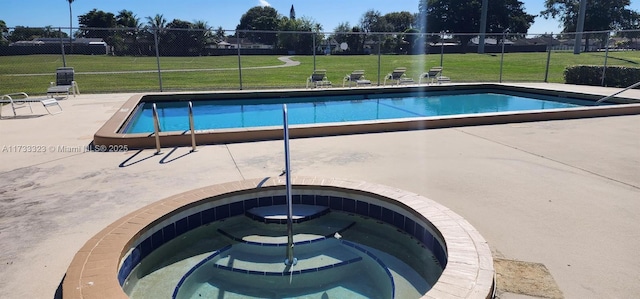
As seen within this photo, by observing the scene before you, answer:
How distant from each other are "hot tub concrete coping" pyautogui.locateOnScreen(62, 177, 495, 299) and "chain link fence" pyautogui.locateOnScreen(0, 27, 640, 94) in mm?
9575

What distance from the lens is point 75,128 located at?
7.65 meters

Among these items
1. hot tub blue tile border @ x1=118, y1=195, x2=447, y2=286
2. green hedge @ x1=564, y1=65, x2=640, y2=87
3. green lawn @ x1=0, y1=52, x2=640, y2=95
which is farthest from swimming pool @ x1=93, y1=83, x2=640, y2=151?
green hedge @ x1=564, y1=65, x2=640, y2=87

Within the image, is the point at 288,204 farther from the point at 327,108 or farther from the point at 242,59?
the point at 242,59

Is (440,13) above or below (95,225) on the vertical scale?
above

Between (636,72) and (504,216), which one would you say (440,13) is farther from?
(504,216)

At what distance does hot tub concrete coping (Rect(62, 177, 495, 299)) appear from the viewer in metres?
2.40

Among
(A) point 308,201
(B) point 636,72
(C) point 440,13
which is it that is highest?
(C) point 440,13

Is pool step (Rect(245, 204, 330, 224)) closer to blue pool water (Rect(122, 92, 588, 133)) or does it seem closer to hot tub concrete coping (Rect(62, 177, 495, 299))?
hot tub concrete coping (Rect(62, 177, 495, 299))

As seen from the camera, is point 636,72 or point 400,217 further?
point 636,72

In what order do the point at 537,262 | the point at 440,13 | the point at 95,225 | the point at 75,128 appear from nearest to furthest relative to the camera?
the point at 537,262 → the point at 95,225 → the point at 75,128 → the point at 440,13

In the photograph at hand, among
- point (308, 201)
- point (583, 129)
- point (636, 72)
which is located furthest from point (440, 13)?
point (308, 201)

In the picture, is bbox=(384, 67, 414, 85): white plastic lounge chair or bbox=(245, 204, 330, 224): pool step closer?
bbox=(245, 204, 330, 224): pool step

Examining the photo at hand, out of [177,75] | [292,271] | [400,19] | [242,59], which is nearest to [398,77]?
[177,75]

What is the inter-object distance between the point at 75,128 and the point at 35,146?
4.69 ft
